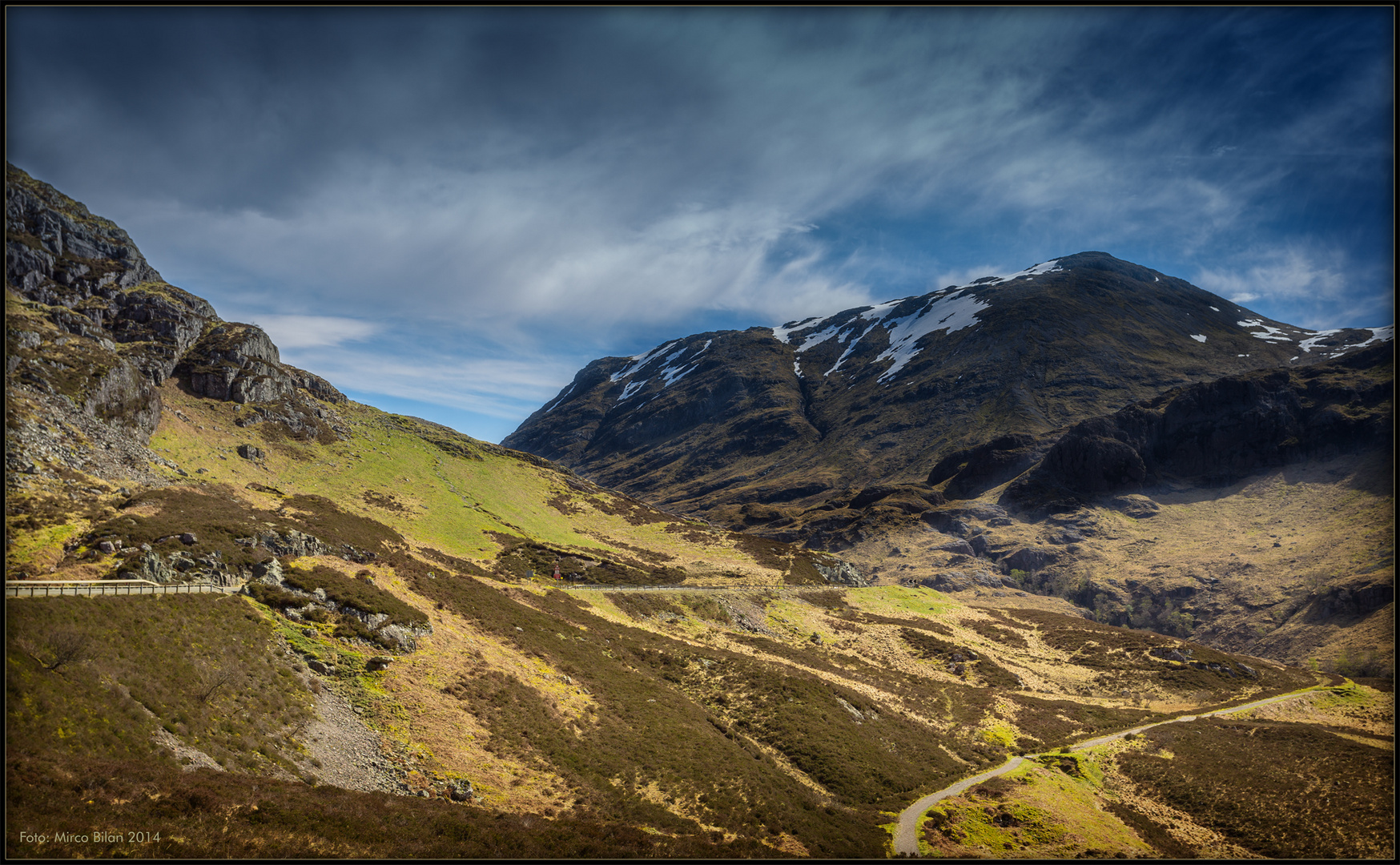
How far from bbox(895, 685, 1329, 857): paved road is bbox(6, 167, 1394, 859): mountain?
684mm

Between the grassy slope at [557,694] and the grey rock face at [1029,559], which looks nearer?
the grassy slope at [557,694]

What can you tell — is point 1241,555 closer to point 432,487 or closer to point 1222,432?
point 1222,432

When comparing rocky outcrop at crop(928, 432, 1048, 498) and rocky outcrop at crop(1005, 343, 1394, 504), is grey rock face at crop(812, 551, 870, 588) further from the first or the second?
rocky outcrop at crop(928, 432, 1048, 498)

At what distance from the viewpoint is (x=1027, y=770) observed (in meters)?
38.1

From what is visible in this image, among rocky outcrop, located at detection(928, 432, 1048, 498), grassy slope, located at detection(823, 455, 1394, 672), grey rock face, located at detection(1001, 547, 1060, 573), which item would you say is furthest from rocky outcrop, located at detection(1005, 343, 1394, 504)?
grey rock face, located at detection(1001, 547, 1060, 573)

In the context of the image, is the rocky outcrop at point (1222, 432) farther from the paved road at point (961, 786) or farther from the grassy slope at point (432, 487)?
the grassy slope at point (432, 487)

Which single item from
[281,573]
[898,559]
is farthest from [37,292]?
[898,559]

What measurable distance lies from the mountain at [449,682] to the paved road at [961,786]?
684mm

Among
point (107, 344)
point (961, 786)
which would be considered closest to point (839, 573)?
point (961, 786)

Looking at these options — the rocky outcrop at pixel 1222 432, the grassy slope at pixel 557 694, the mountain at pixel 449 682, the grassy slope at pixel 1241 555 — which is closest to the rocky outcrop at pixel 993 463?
the rocky outcrop at pixel 1222 432

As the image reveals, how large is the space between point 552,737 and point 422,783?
21.7 ft

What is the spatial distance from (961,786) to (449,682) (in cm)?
3166

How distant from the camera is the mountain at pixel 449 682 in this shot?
18469 millimetres

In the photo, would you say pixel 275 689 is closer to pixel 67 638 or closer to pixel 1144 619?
pixel 67 638
